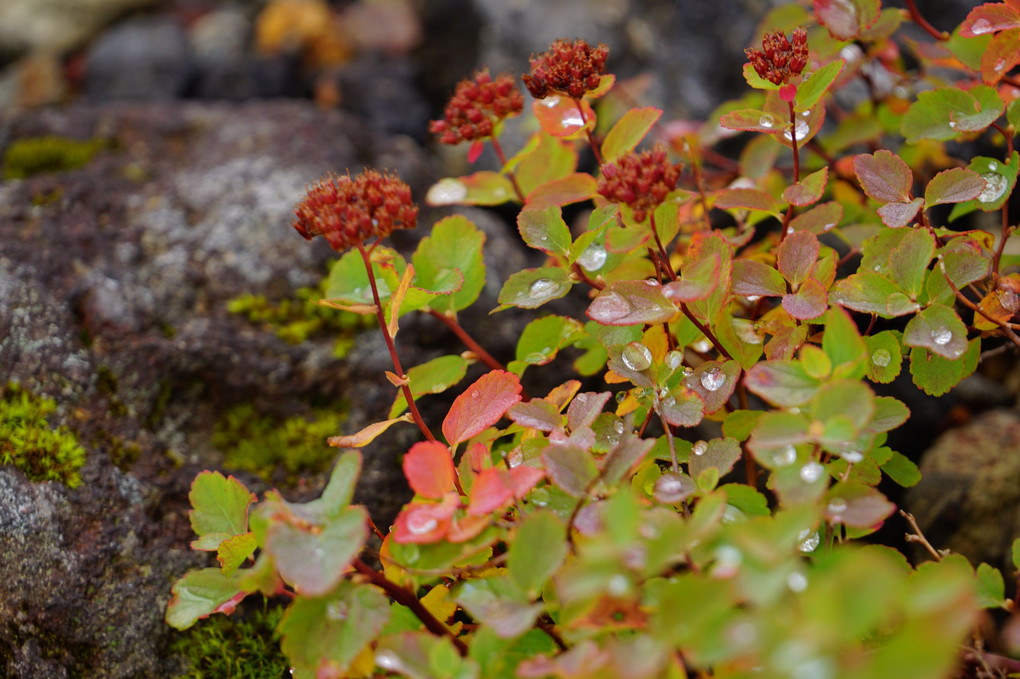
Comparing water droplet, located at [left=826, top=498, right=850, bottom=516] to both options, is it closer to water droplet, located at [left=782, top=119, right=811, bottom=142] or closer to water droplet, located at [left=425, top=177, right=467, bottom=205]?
water droplet, located at [left=782, top=119, right=811, bottom=142]

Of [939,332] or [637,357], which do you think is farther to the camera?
[637,357]

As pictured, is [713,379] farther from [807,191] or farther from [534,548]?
[534,548]

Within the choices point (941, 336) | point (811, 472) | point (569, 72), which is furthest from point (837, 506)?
point (569, 72)

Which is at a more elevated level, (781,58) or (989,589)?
(781,58)

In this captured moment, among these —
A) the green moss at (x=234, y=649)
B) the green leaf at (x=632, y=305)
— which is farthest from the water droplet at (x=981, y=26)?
the green moss at (x=234, y=649)

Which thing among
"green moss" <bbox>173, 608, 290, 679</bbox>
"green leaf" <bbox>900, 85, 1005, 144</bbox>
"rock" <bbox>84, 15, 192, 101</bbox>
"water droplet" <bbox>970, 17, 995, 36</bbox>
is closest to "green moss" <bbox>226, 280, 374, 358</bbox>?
"green moss" <bbox>173, 608, 290, 679</bbox>
